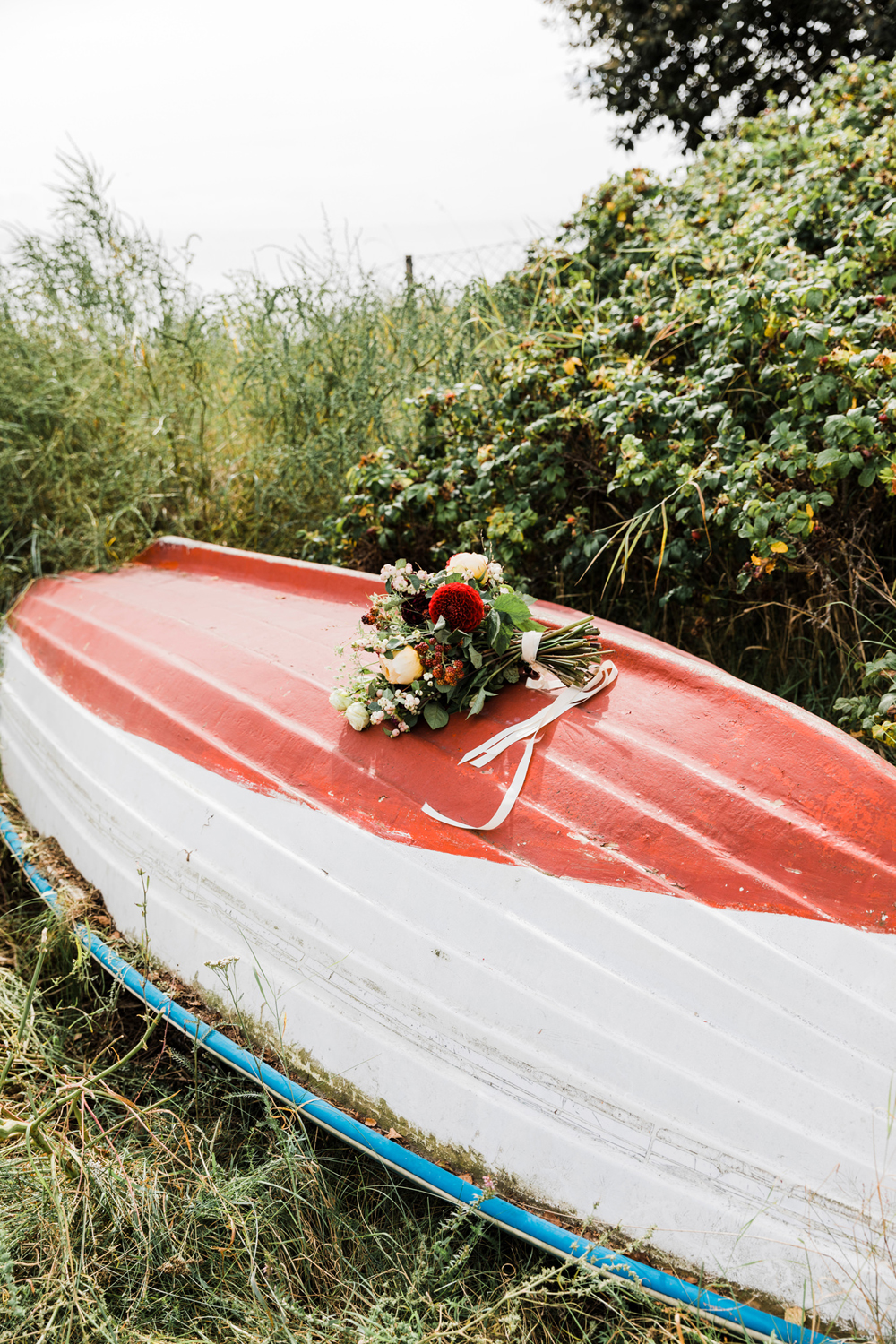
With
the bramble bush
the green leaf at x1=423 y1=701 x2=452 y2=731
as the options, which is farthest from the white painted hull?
the bramble bush

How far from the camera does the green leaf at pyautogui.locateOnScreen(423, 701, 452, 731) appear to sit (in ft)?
6.17

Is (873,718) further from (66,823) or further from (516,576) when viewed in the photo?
(66,823)

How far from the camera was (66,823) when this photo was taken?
2422 millimetres

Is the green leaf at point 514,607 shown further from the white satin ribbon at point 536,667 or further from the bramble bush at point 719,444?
the bramble bush at point 719,444

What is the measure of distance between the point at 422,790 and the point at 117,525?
248cm

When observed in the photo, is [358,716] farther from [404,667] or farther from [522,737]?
[522,737]

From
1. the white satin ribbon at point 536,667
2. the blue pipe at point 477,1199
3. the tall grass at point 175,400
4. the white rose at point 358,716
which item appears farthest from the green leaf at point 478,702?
the tall grass at point 175,400

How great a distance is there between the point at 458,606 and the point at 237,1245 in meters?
1.28

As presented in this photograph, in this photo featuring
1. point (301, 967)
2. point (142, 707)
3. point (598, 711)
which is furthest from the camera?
point (142, 707)

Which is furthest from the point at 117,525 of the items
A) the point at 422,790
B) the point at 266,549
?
the point at 422,790

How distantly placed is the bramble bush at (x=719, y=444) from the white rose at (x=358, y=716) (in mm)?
1131

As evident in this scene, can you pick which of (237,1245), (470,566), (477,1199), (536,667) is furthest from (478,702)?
(237,1245)

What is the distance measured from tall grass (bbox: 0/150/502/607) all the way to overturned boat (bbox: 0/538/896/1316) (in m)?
1.77

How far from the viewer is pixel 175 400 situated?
13.3ft
